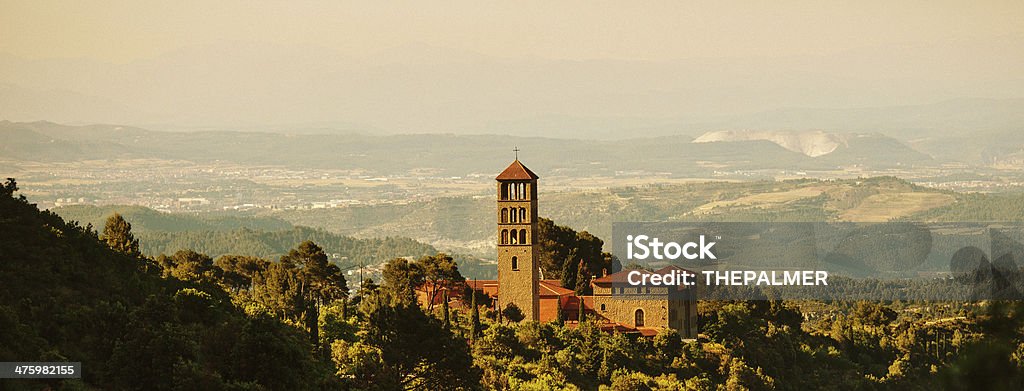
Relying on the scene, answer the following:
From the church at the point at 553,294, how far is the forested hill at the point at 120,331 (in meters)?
26.3

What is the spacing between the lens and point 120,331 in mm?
34188

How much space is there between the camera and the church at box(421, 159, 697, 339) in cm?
6669

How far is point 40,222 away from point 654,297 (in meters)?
30.8

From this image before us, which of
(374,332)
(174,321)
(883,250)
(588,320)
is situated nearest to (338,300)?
(588,320)

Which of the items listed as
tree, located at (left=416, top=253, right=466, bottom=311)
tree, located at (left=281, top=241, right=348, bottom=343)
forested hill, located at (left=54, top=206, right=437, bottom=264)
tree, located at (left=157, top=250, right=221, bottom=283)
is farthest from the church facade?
forested hill, located at (left=54, top=206, right=437, bottom=264)

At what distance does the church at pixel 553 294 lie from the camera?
66688 mm

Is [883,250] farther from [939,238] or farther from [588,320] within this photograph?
[588,320]

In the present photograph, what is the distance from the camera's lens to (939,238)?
182125mm

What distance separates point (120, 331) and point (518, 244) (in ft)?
119

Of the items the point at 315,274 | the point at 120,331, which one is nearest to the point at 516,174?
the point at 315,274

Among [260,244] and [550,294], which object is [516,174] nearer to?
[550,294]

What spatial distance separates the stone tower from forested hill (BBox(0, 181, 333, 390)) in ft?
86.0

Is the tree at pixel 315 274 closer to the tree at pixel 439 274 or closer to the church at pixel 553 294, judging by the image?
the tree at pixel 439 274

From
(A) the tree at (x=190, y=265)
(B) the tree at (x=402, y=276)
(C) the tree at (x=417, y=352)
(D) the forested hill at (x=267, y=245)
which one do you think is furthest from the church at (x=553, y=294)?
(D) the forested hill at (x=267, y=245)
